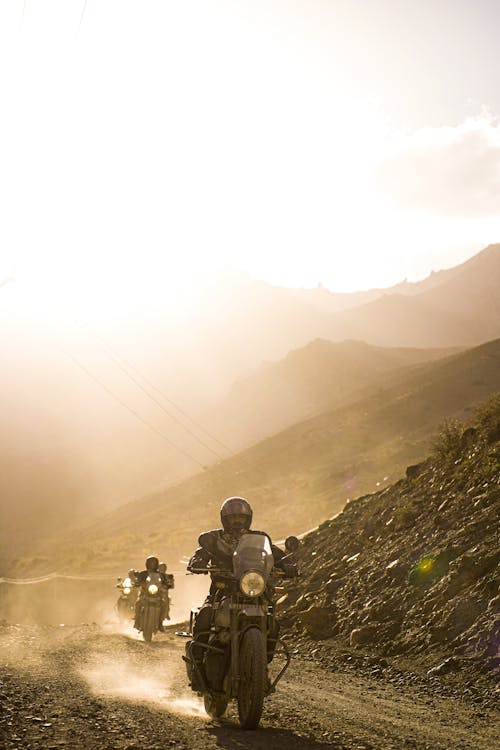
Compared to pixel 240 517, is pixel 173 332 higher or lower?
higher

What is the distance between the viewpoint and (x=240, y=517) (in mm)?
8219

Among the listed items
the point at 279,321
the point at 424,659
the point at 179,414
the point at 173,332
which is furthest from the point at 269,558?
the point at 279,321

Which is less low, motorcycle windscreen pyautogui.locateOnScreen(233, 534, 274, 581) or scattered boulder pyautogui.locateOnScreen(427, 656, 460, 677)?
motorcycle windscreen pyautogui.locateOnScreen(233, 534, 274, 581)

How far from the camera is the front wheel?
7023mm

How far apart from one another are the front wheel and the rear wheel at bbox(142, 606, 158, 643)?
10333 mm

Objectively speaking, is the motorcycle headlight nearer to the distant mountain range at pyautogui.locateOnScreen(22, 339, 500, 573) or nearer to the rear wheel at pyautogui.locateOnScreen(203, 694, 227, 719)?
the rear wheel at pyautogui.locateOnScreen(203, 694, 227, 719)

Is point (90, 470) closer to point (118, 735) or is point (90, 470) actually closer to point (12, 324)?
point (12, 324)

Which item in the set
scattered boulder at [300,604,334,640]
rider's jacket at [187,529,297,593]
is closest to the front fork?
rider's jacket at [187,529,297,593]

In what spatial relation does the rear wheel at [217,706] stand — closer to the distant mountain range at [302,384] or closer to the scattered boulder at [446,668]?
the scattered boulder at [446,668]

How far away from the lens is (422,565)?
14.8 m

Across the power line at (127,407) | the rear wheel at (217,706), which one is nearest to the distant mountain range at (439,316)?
the power line at (127,407)

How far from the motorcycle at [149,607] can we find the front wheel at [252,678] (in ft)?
33.8

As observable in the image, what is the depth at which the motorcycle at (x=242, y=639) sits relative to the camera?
7133 millimetres

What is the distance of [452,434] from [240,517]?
1288cm
